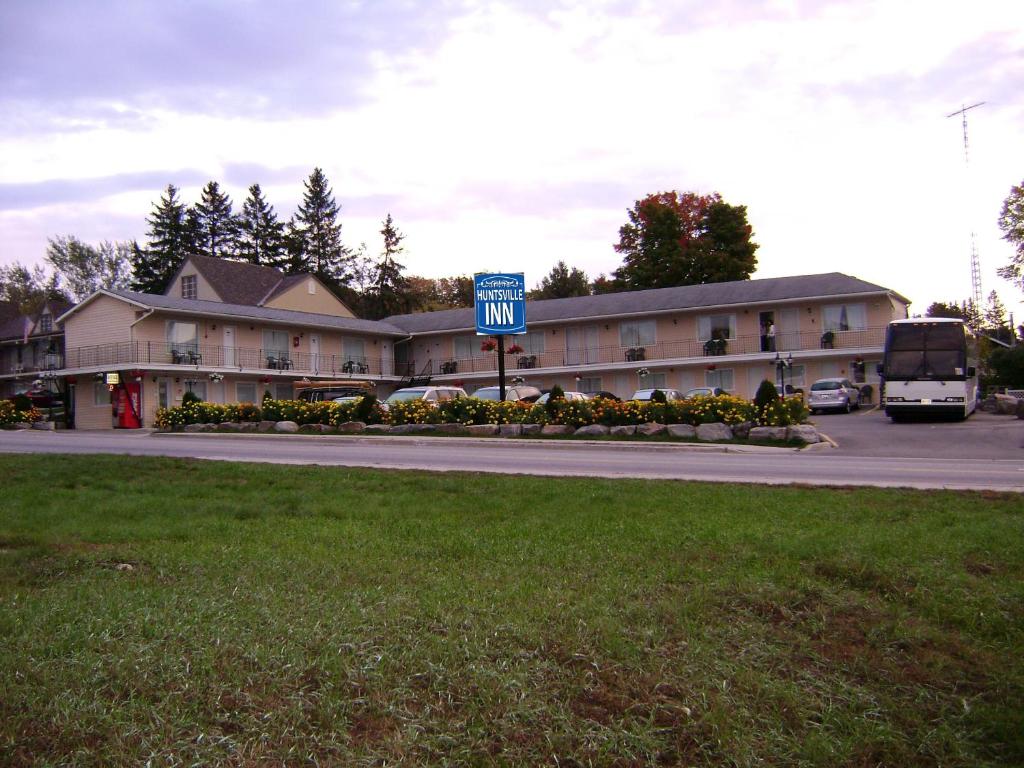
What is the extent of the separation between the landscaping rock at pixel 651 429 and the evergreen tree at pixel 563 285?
1980 inches

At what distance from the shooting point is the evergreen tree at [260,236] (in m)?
77.6

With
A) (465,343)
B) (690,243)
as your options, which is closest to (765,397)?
(465,343)

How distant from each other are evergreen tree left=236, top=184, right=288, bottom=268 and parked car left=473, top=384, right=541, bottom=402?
51.0 meters

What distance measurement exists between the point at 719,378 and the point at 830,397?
859 cm

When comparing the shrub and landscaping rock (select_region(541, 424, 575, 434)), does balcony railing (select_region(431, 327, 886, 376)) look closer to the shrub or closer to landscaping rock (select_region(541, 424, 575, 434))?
the shrub

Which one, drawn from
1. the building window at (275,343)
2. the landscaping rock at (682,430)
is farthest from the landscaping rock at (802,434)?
the building window at (275,343)

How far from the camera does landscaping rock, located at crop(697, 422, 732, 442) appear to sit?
74.1ft

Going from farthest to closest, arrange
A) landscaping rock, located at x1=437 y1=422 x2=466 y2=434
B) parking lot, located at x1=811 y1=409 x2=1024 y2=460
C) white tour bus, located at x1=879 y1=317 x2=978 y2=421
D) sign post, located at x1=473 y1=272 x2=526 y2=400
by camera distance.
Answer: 1. white tour bus, located at x1=879 y1=317 x2=978 y2=421
2. sign post, located at x1=473 y1=272 x2=526 y2=400
3. landscaping rock, located at x1=437 y1=422 x2=466 y2=434
4. parking lot, located at x1=811 y1=409 x2=1024 y2=460

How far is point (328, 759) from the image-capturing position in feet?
12.0

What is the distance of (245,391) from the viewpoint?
45.8 m

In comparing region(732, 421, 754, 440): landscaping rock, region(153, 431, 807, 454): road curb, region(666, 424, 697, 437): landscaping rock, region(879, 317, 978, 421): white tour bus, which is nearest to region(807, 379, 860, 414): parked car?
region(879, 317, 978, 421): white tour bus

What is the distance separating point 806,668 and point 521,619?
1643 mm

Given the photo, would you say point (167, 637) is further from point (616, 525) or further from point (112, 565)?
point (616, 525)

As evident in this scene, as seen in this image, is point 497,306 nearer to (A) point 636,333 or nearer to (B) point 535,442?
(B) point 535,442
